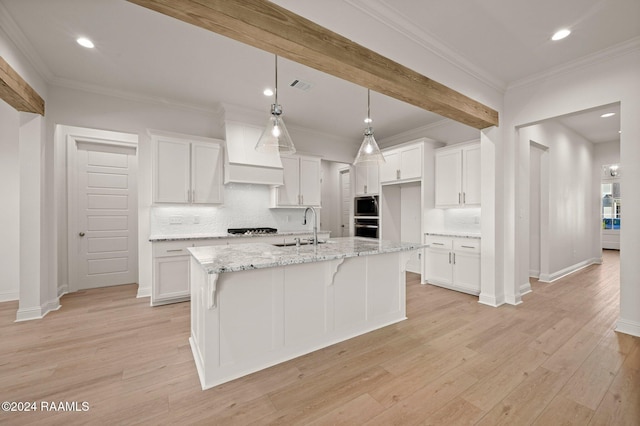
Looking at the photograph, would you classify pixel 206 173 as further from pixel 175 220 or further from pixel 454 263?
pixel 454 263

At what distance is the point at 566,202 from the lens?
5336mm

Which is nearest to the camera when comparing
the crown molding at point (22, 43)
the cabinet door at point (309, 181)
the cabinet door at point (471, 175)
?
the crown molding at point (22, 43)

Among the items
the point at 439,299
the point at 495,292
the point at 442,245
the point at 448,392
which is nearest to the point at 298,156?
the point at 442,245

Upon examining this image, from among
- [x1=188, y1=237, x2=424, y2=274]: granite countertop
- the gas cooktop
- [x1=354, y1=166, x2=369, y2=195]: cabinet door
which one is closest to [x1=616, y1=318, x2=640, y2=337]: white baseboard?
[x1=188, y1=237, x2=424, y2=274]: granite countertop

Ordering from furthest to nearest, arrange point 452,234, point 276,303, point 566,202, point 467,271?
point 566,202
point 452,234
point 467,271
point 276,303

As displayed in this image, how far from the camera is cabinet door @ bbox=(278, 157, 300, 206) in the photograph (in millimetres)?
4859

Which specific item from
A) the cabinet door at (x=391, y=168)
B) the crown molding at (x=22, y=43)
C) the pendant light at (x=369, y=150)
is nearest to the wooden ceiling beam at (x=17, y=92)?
the crown molding at (x=22, y=43)

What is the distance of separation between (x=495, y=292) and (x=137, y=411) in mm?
3959

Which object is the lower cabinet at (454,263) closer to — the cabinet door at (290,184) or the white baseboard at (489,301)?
the white baseboard at (489,301)

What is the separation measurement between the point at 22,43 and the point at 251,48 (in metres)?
2.23

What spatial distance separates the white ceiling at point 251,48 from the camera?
224cm

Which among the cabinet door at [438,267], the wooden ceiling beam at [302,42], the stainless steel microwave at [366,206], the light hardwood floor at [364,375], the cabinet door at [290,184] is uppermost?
the wooden ceiling beam at [302,42]

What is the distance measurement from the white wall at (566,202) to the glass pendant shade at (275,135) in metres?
3.69

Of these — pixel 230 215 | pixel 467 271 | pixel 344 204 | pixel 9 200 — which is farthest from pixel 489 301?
pixel 9 200
